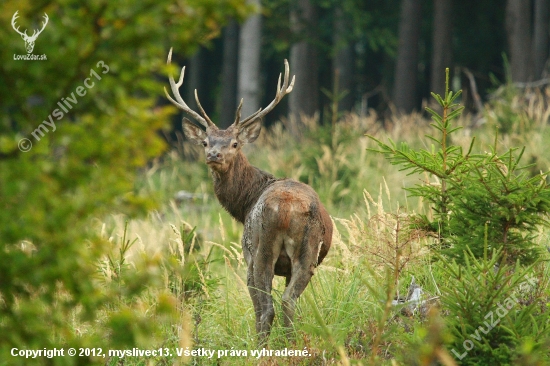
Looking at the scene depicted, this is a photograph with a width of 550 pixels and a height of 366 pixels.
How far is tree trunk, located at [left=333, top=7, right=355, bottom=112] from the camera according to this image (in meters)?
25.1

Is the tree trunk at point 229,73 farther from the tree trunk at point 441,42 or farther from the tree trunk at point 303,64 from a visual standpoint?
the tree trunk at point 441,42

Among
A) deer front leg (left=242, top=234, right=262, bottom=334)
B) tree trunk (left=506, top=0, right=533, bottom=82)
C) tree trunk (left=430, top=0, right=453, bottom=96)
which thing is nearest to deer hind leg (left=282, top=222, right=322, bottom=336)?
deer front leg (left=242, top=234, right=262, bottom=334)

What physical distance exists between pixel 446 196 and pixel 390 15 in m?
23.9

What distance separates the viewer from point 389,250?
226 inches

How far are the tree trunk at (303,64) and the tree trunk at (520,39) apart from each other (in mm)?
5675

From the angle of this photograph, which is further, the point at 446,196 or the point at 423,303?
the point at 446,196

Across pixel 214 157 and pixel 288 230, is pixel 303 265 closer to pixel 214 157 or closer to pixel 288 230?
pixel 288 230

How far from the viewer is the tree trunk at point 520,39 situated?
19938 millimetres

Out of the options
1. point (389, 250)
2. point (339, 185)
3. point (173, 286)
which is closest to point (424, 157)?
point (389, 250)

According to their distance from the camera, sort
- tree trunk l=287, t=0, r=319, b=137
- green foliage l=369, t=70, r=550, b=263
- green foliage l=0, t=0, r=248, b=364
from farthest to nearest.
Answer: tree trunk l=287, t=0, r=319, b=137, green foliage l=369, t=70, r=550, b=263, green foliage l=0, t=0, r=248, b=364

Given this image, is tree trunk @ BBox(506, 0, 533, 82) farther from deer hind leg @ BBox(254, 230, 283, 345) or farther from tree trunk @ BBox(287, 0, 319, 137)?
deer hind leg @ BBox(254, 230, 283, 345)

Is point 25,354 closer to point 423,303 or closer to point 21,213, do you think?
point 21,213

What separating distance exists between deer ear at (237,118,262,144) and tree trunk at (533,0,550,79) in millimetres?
17332

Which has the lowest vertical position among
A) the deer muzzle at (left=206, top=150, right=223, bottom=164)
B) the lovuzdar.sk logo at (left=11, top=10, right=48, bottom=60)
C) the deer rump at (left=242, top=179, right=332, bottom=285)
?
the deer rump at (left=242, top=179, right=332, bottom=285)
